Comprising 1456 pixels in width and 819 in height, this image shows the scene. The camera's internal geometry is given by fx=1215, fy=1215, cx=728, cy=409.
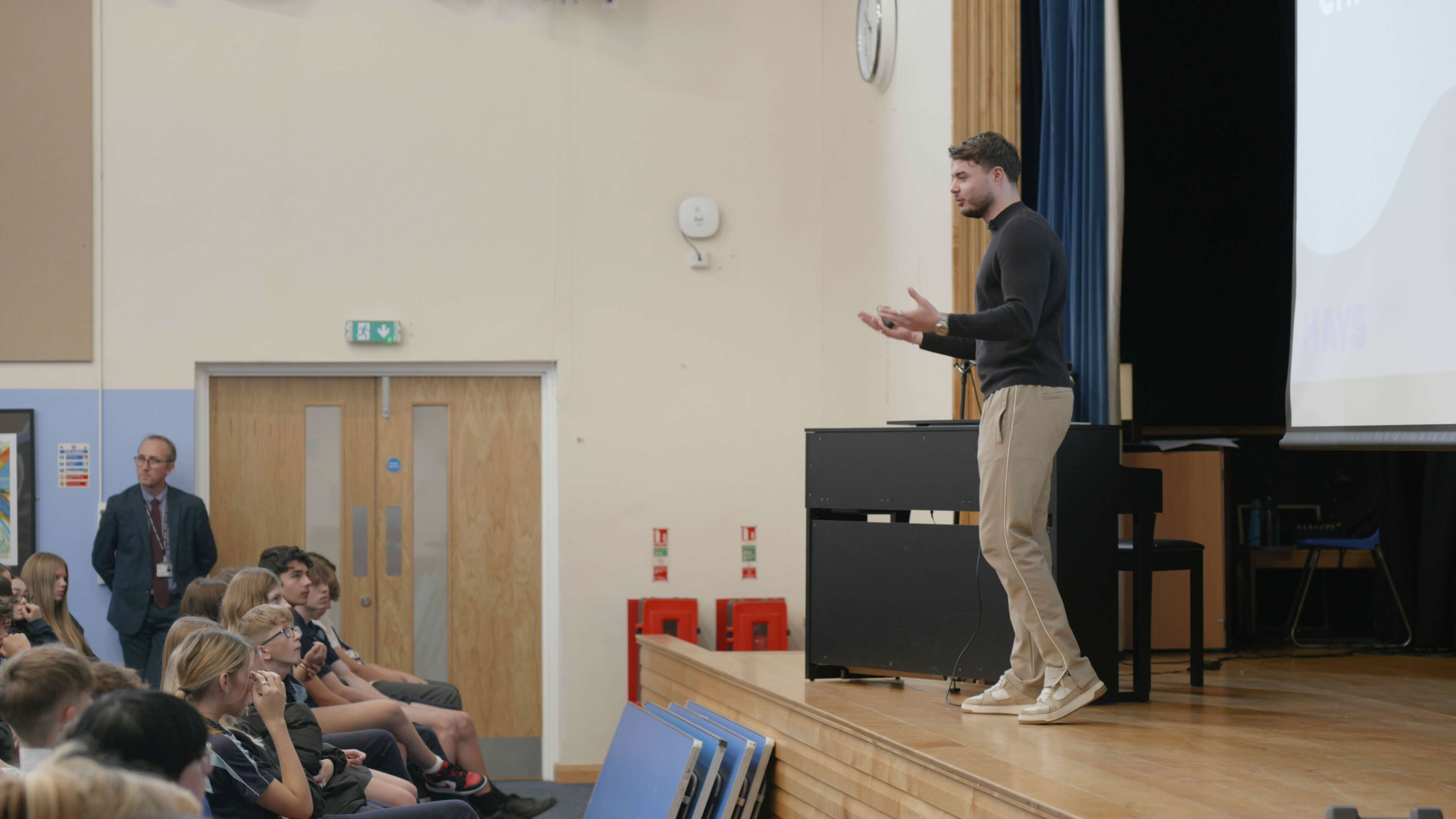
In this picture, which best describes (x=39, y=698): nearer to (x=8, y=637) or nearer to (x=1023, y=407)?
(x=8, y=637)

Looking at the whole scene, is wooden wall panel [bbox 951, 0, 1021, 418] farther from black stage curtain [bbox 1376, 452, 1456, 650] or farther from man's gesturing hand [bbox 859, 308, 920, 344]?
black stage curtain [bbox 1376, 452, 1456, 650]

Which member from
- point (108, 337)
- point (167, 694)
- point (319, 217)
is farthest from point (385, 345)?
point (167, 694)

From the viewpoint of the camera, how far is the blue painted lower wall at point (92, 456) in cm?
605

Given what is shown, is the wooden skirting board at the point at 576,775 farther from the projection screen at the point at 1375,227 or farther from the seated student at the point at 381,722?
the projection screen at the point at 1375,227

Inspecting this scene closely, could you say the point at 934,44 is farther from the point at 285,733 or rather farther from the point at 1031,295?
the point at 285,733

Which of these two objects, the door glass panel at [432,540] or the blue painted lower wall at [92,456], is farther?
the door glass panel at [432,540]

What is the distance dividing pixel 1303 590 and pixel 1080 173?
2.23 m

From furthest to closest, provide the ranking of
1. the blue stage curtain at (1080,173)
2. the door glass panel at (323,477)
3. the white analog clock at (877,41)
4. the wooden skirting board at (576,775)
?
the door glass panel at (323,477) < the wooden skirting board at (576,775) < the white analog clock at (877,41) < the blue stage curtain at (1080,173)

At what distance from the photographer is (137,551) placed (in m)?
5.89

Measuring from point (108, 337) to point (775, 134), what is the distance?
3.62 metres

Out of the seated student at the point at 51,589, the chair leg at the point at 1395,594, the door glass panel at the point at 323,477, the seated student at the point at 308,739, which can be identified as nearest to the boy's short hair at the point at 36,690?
the seated student at the point at 308,739

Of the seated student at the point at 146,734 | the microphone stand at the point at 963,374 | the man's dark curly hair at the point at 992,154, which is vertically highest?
the man's dark curly hair at the point at 992,154

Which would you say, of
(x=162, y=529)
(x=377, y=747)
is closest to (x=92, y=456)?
(x=162, y=529)

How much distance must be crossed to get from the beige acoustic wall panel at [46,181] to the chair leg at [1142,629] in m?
5.19
